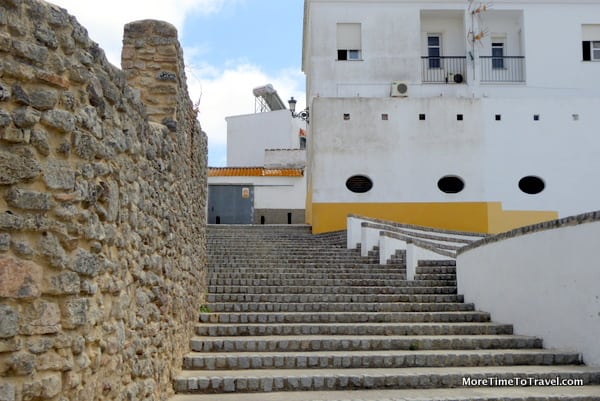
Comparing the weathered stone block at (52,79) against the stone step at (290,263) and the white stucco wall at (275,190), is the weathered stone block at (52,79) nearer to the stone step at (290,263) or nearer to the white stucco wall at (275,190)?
the stone step at (290,263)

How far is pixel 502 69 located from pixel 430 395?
15431mm

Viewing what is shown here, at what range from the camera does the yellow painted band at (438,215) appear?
1731 centimetres

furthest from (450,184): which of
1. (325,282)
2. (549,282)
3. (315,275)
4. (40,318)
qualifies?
(40,318)

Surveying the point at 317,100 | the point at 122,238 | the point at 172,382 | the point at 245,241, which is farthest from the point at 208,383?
the point at 317,100

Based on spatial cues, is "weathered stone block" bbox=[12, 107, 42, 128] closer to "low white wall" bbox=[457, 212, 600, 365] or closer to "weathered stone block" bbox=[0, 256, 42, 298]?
"weathered stone block" bbox=[0, 256, 42, 298]

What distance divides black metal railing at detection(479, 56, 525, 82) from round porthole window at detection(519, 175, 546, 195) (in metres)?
3.44

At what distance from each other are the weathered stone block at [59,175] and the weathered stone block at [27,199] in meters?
0.08

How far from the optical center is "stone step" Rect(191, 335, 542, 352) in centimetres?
737

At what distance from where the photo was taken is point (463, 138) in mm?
17641

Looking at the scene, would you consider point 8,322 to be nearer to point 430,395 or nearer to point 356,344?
point 430,395

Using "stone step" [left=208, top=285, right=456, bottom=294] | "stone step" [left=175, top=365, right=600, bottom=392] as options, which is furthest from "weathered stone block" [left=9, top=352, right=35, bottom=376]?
"stone step" [left=208, top=285, right=456, bottom=294]

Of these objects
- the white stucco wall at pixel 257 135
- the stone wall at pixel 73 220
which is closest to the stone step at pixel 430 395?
the stone wall at pixel 73 220

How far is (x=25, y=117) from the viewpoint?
2.98m

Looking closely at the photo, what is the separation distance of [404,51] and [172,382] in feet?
49.4
